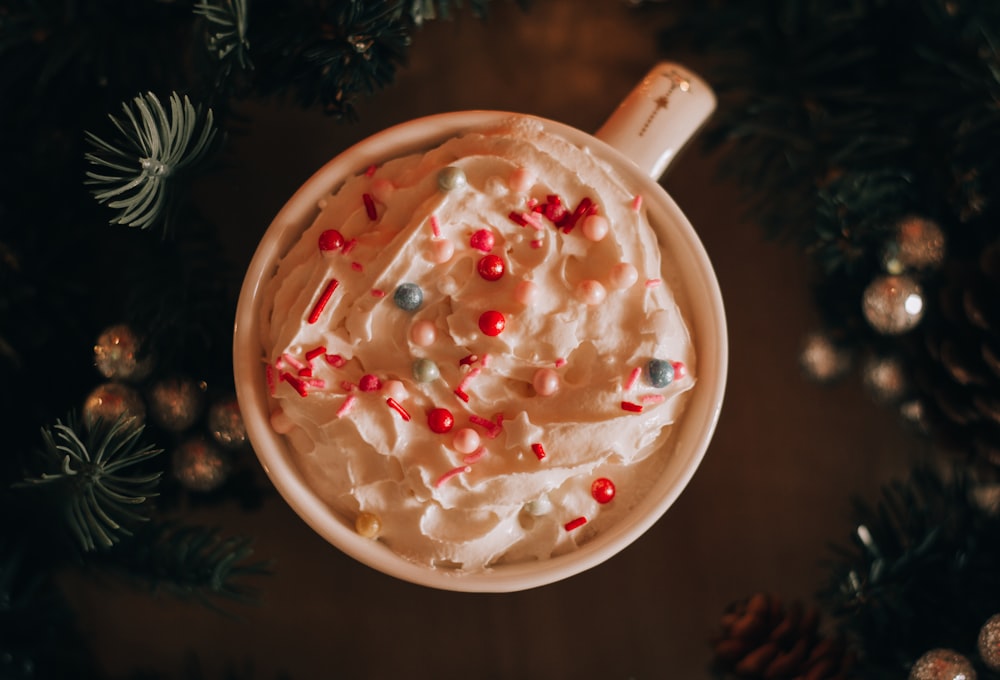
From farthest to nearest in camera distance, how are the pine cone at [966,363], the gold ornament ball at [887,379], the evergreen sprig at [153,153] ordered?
1. the gold ornament ball at [887,379]
2. the pine cone at [966,363]
3. the evergreen sprig at [153,153]

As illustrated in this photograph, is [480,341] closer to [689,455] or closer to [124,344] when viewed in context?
[689,455]

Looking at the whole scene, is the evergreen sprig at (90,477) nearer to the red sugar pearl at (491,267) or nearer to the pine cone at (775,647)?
the red sugar pearl at (491,267)

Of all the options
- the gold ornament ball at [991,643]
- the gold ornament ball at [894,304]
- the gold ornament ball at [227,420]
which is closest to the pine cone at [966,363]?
the gold ornament ball at [894,304]

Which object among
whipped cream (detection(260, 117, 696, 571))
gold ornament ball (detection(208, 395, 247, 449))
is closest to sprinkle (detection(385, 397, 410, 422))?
whipped cream (detection(260, 117, 696, 571))

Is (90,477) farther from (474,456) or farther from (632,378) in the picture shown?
(632,378)

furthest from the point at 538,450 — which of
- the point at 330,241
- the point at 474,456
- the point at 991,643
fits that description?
the point at 991,643

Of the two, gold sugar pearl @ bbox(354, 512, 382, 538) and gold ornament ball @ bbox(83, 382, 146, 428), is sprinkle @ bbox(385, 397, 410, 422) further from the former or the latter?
gold ornament ball @ bbox(83, 382, 146, 428)
